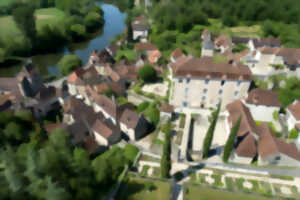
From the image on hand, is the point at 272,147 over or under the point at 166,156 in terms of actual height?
under

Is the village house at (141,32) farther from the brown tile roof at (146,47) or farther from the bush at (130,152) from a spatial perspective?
the bush at (130,152)

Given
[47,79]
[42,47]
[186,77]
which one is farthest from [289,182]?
[42,47]

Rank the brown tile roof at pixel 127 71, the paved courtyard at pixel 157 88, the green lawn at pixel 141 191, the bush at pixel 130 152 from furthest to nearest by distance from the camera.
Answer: the brown tile roof at pixel 127 71 < the paved courtyard at pixel 157 88 < the bush at pixel 130 152 < the green lawn at pixel 141 191

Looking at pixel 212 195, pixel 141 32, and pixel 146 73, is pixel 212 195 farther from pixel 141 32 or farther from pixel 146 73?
pixel 141 32

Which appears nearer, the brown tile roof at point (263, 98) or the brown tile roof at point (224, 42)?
the brown tile roof at point (263, 98)

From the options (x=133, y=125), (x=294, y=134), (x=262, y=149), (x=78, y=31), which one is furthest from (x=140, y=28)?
(x=262, y=149)

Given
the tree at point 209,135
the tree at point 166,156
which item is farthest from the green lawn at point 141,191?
the tree at point 209,135

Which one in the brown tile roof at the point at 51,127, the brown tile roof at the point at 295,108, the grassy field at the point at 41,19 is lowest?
the brown tile roof at the point at 51,127

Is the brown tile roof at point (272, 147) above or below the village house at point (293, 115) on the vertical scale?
below
